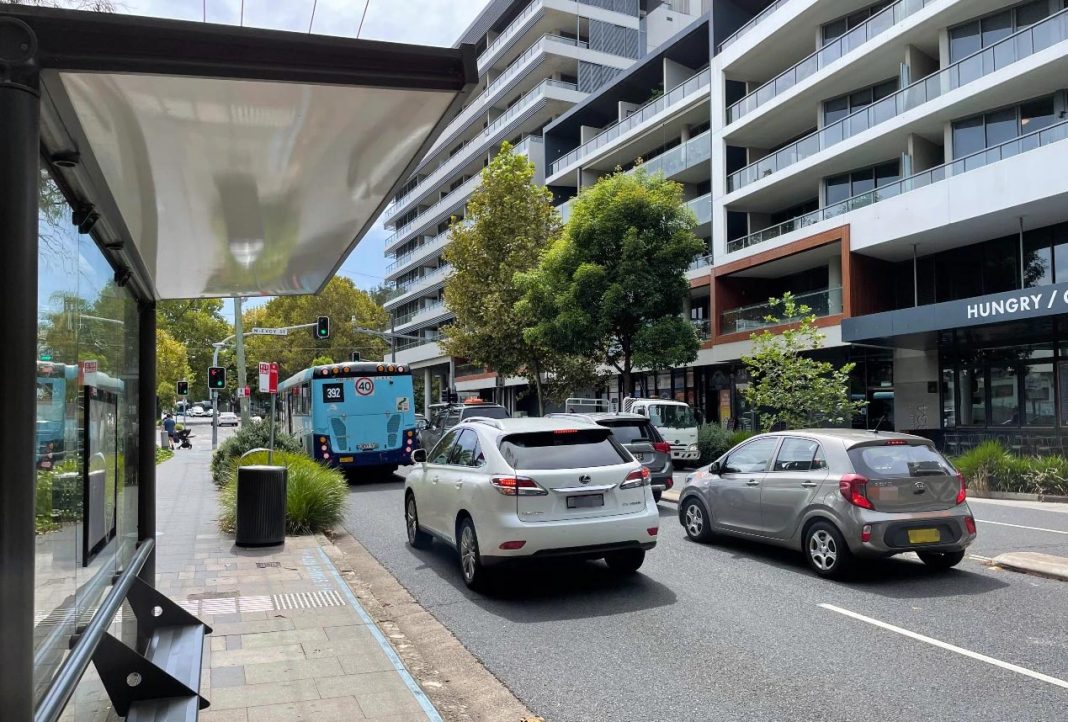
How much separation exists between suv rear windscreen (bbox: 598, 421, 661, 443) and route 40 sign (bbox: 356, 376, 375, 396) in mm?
7662

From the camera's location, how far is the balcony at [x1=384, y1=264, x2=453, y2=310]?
203ft

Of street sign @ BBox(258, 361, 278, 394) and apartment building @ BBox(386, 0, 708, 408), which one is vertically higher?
A: apartment building @ BBox(386, 0, 708, 408)

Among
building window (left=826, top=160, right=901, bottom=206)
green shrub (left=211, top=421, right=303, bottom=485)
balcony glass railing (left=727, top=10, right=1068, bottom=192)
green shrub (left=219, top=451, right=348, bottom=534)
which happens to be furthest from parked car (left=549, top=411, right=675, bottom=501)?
building window (left=826, top=160, right=901, bottom=206)

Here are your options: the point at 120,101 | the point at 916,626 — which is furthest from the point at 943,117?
the point at 120,101

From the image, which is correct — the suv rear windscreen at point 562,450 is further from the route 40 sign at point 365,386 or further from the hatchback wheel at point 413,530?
the route 40 sign at point 365,386

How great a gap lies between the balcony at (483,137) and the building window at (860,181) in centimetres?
2374

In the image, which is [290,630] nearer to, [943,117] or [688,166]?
[943,117]

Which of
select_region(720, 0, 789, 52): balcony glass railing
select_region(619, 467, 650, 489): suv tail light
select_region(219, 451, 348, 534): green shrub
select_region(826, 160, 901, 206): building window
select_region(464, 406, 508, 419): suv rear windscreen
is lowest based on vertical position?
select_region(219, 451, 348, 534): green shrub

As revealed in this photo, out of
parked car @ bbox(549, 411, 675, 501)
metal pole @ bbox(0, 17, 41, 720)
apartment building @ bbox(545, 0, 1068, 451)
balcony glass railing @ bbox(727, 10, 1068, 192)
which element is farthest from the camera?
apartment building @ bbox(545, 0, 1068, 451)

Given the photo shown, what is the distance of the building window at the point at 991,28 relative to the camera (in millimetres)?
22609

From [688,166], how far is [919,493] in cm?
2834

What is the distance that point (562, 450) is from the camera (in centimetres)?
844

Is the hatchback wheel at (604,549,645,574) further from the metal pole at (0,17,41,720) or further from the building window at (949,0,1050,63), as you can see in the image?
the building window at (949,0,1050,63)

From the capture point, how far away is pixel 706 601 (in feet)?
25.6
